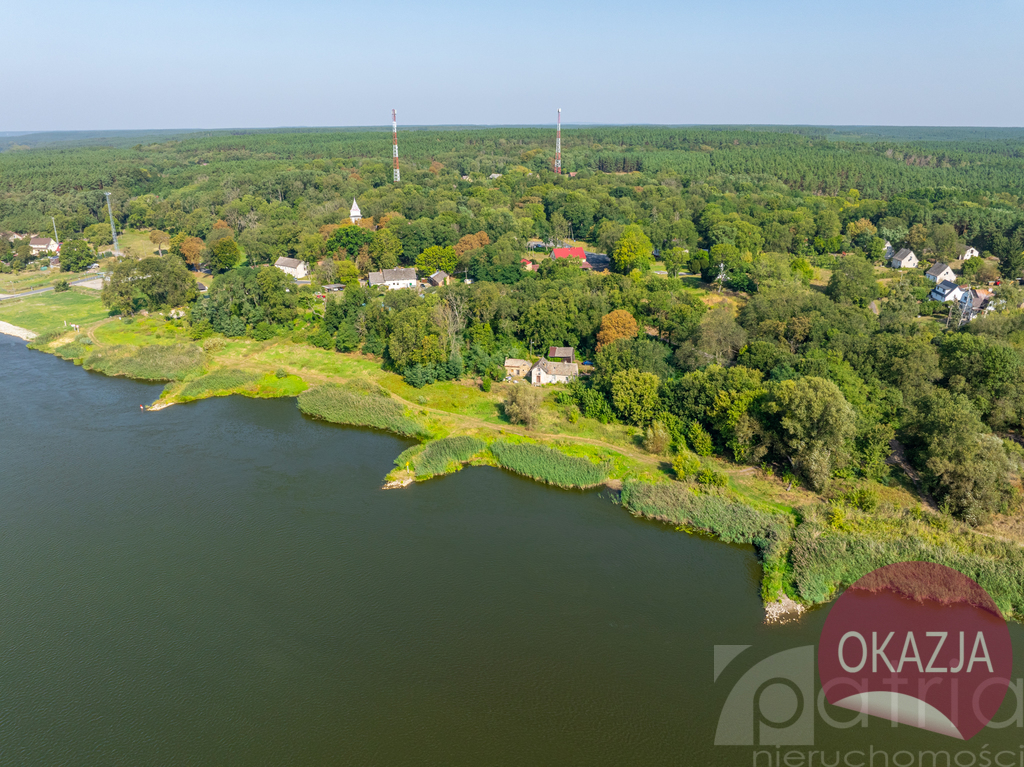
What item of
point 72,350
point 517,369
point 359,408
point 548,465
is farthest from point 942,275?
point 72,350

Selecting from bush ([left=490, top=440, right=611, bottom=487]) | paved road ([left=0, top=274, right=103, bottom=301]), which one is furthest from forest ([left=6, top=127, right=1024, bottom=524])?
paved road ([left=0, top=274, right=103, bottom=301])

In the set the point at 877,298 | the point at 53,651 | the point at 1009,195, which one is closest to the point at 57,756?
the point at 53,651

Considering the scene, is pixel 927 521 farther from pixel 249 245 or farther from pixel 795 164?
pixel 795 164

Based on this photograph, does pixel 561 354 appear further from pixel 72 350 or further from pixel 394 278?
pixel 72 350

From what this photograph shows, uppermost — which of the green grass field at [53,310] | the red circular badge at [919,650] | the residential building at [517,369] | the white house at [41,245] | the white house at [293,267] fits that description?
the white house at [41,245]

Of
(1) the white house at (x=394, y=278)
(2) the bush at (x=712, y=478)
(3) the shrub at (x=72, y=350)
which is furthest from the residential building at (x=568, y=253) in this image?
(3) the shrub at (x=72, y=350)

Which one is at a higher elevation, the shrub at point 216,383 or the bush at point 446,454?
the shrub at point 216,383

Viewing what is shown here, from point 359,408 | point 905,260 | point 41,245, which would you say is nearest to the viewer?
point 359,408

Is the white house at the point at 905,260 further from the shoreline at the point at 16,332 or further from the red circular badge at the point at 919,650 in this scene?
the shoreline at the point at 16,332
